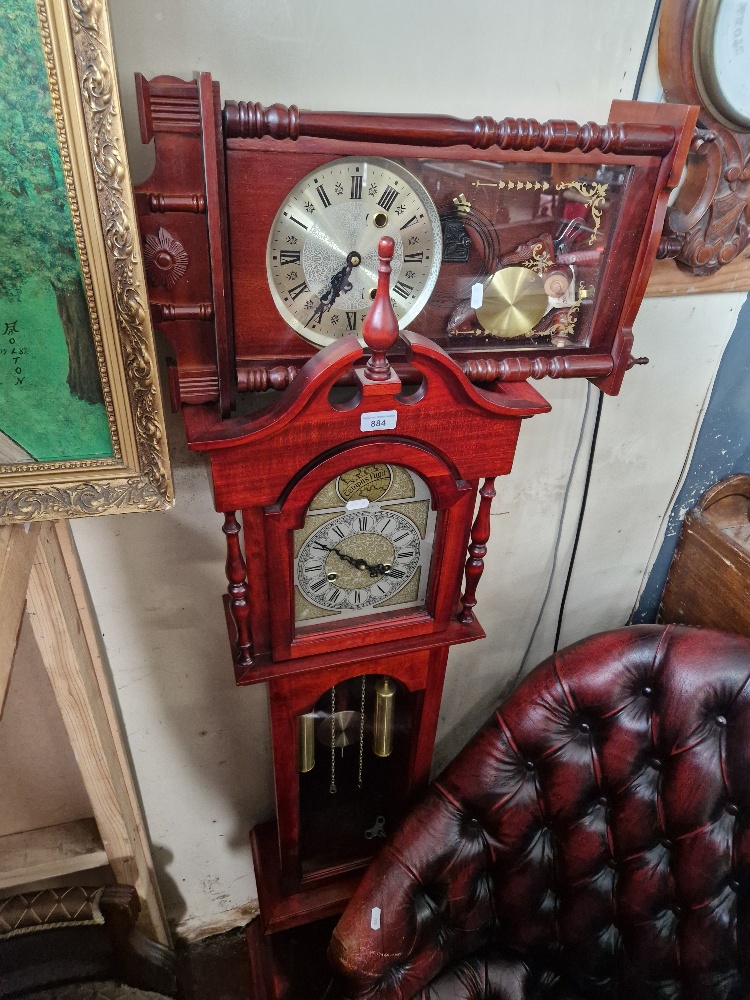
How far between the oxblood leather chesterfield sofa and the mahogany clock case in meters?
0.54

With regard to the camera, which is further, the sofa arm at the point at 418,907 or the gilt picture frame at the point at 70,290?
the sofa arm at the point at 418,907

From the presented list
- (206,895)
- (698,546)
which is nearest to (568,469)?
(698,546)

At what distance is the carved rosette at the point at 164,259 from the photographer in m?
0.75

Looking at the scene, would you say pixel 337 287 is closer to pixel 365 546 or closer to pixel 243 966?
pixel 365 546

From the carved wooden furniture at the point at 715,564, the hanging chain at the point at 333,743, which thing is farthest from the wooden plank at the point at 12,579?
the carved wooden furniture at the point at 715,564

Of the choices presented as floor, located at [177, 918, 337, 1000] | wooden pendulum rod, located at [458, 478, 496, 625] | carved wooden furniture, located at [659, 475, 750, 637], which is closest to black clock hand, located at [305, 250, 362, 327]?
wooden pendulum rod, located at [458, 478, 496, 625]

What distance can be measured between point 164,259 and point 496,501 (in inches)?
→ 29.7

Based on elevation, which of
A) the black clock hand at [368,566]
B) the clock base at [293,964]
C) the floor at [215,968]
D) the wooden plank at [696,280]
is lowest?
the floor at [215,968]

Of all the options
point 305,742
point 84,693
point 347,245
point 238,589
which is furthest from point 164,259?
point 305,742

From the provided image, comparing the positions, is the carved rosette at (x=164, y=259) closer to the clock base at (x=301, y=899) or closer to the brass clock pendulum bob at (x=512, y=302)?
the brass clock pendulum bob at (x=512, y=302)

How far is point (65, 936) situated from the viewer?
1.25 m

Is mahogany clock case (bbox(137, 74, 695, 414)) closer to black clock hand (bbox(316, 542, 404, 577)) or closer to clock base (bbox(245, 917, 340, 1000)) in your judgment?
black clock hand (bbox(316, 542, 404, 577))

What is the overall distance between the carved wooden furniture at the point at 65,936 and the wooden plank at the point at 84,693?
5 cm

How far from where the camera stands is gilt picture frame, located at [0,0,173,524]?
0.60 meters
